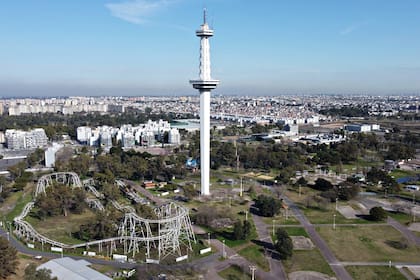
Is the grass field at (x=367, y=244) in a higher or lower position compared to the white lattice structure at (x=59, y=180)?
lower

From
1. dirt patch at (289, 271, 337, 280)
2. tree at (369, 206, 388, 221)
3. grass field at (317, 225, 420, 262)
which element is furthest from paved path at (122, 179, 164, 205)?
tree at (369, 206, 388, 221)

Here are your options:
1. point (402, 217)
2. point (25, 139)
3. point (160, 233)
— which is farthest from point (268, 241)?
point (25, 139)

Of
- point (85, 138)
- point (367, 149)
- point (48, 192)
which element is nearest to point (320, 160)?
point (367, 149)

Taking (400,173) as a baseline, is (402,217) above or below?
below

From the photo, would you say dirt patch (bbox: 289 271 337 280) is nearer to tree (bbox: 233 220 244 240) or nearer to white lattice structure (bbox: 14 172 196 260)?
tree (bbox: 233 220 244 240)

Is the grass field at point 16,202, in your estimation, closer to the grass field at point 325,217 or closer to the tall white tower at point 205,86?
the tall white tower at point 205,86

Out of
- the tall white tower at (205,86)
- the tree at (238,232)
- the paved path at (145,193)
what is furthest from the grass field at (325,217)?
the paved path at (145,193)

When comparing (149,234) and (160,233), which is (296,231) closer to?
(160,233)
